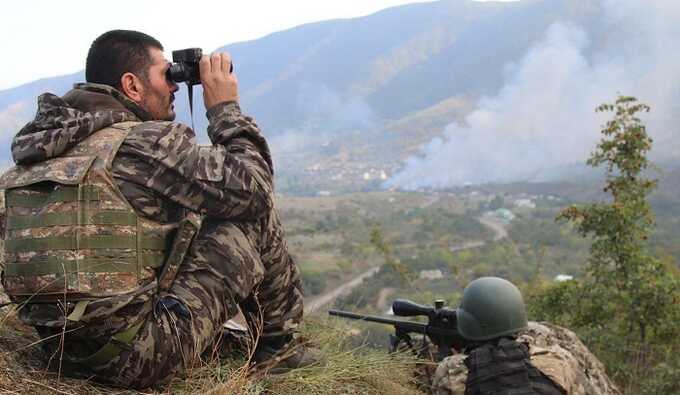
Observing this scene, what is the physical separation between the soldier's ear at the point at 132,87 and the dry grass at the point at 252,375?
3.05 feet

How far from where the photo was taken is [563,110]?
87.1 m

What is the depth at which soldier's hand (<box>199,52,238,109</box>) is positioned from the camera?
2.60 m

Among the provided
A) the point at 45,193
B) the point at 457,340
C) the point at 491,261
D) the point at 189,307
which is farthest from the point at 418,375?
the point at 491,261

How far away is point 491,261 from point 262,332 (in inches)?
1406

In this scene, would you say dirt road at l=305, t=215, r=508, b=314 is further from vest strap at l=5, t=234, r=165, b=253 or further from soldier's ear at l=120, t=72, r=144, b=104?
vest strap at l=5, t=234, r=165, b=253

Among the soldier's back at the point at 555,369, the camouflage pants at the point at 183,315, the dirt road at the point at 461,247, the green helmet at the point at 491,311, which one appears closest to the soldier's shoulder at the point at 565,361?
the soldier's back at the point at 555,369

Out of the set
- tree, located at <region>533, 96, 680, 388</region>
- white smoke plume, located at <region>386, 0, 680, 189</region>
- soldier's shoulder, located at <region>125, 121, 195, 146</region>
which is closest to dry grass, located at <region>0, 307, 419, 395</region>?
soldier's shoulder, located at <region>125, 121, 195, 146</region>

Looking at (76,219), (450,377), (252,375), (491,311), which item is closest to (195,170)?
(76,219)

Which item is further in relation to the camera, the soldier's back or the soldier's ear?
the soldier's back

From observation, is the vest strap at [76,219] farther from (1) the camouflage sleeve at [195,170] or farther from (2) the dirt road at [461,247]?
(2) the dirt road at [461,247]

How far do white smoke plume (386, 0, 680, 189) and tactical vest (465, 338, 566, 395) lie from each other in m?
76.1

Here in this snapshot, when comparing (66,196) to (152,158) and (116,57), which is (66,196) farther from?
(116,57)

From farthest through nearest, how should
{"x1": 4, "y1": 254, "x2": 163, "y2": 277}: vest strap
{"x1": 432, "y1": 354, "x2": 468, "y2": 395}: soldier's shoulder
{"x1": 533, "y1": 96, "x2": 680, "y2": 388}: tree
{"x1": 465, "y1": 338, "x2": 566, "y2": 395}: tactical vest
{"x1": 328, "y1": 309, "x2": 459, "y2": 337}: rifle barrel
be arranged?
1. {"x1": 533, "y1": 96, "x2": 680, "y2": 388}: tree
2. {"x1": 328, "y1": 309, "x2": 459, "y2": 337}: rifle barrel
3. {"x1": 432, "y1": 354, "x2": 468, "y2": 395}: soldier's shoulder
4. {"x1": 465, "y1": 338, "x2": 566, "y2": 395}: tactical vest
5. {"x1": 4, "y1": 254, "x2": 163, "y2": 277}: vest strap

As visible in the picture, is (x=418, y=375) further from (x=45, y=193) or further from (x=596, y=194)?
(x=596, y=194)
